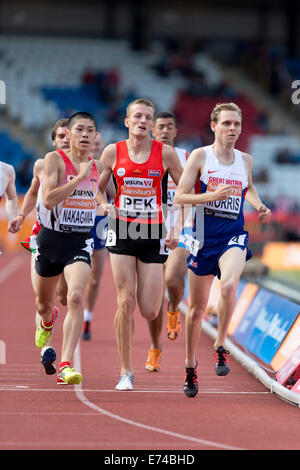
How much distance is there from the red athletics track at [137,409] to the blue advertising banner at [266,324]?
0.38 meters

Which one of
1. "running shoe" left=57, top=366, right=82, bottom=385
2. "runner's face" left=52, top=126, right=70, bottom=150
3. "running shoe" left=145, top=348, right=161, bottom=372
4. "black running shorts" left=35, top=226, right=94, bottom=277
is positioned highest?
"runner's face" left=52, top=126, right=70, bottom=150

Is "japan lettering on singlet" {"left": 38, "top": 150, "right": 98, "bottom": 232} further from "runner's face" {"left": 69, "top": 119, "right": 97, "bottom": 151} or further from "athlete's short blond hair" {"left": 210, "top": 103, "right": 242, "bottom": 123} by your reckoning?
"athlete's short blond hair" {"left": 210, "top": 103, "right": 242, "bottom": 123}

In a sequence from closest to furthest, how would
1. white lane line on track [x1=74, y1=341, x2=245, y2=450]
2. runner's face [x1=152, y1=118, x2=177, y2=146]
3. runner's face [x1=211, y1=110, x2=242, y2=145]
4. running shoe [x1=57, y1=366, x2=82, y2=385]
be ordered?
white lane line on track [x1=74, y1=341, x2=245, y2=450] → running shoe [x1=57, y1=366, x2=82, y2=385] → runner's face [x1=211, y1=110, x2=242, y2=145] → runner's face [x1=152, y1=118, x2=177, y2=146]

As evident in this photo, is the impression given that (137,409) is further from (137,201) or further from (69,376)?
(137,201)

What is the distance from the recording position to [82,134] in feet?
27.2

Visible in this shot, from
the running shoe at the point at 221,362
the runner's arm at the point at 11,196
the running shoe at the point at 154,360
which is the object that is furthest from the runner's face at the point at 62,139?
the running shoe at the point at 221,362

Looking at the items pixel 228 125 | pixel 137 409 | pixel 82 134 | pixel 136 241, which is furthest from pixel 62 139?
pixel 137 409

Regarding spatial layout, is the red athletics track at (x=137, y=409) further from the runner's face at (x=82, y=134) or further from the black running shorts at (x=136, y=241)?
the runner's face at (x=82, y=134)

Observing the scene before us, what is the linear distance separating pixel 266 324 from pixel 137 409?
3302mm

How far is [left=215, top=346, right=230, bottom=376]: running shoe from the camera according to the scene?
311 inches

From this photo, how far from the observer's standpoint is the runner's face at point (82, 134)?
8273mm

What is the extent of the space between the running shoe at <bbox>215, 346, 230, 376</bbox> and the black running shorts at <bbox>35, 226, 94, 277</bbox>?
4.52 ft

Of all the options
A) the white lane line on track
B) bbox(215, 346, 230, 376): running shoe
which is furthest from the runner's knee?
bbox(215, 346, 230, 376): running shoe
